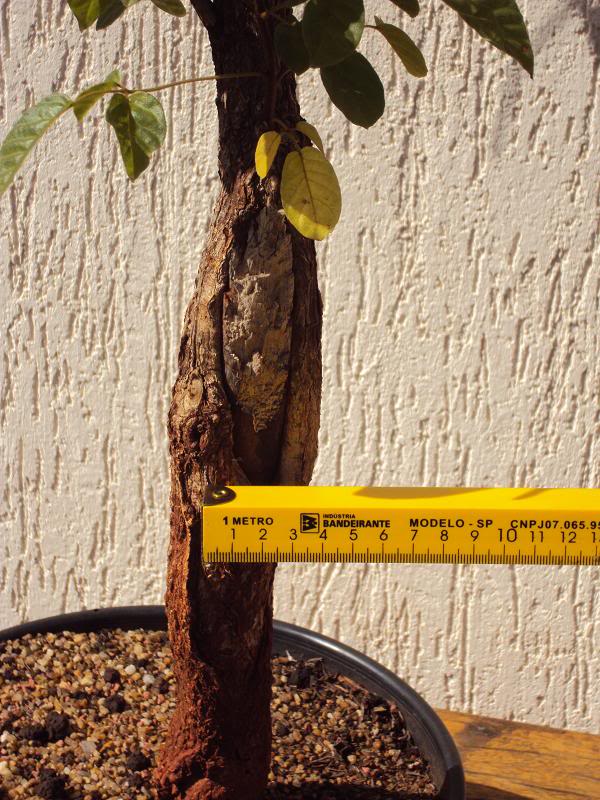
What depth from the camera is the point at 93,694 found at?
840mm

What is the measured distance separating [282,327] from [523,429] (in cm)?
62

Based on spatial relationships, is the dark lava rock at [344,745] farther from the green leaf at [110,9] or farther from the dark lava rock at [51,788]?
the green leaf at [110,9]

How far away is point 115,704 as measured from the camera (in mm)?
820

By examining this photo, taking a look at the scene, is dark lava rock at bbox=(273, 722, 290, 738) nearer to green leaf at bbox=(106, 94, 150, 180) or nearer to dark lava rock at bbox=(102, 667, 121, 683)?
dark lava rock at bbox=(102, 667, 121, 683)

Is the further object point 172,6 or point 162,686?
point 162,686

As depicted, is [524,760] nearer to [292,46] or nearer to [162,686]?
[162,686]

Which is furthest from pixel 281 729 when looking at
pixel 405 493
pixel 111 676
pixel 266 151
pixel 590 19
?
pixel 590 19

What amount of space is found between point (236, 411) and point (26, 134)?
0.24 metres

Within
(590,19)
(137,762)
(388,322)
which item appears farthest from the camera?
(388,322)

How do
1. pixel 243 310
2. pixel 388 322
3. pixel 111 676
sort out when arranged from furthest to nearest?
1. pixel 388 322
2. pixel 111 676
3. pixel 243 310

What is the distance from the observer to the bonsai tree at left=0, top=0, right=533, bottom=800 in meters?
0.55

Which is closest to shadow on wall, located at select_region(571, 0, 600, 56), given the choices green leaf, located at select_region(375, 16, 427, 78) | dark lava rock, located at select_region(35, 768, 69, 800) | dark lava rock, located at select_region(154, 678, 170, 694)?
green leaf, located at select_region(375, 16, 427, 78)

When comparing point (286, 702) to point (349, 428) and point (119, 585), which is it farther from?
point (119, 585)

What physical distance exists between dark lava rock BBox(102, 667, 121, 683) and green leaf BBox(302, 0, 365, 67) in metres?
0.61
